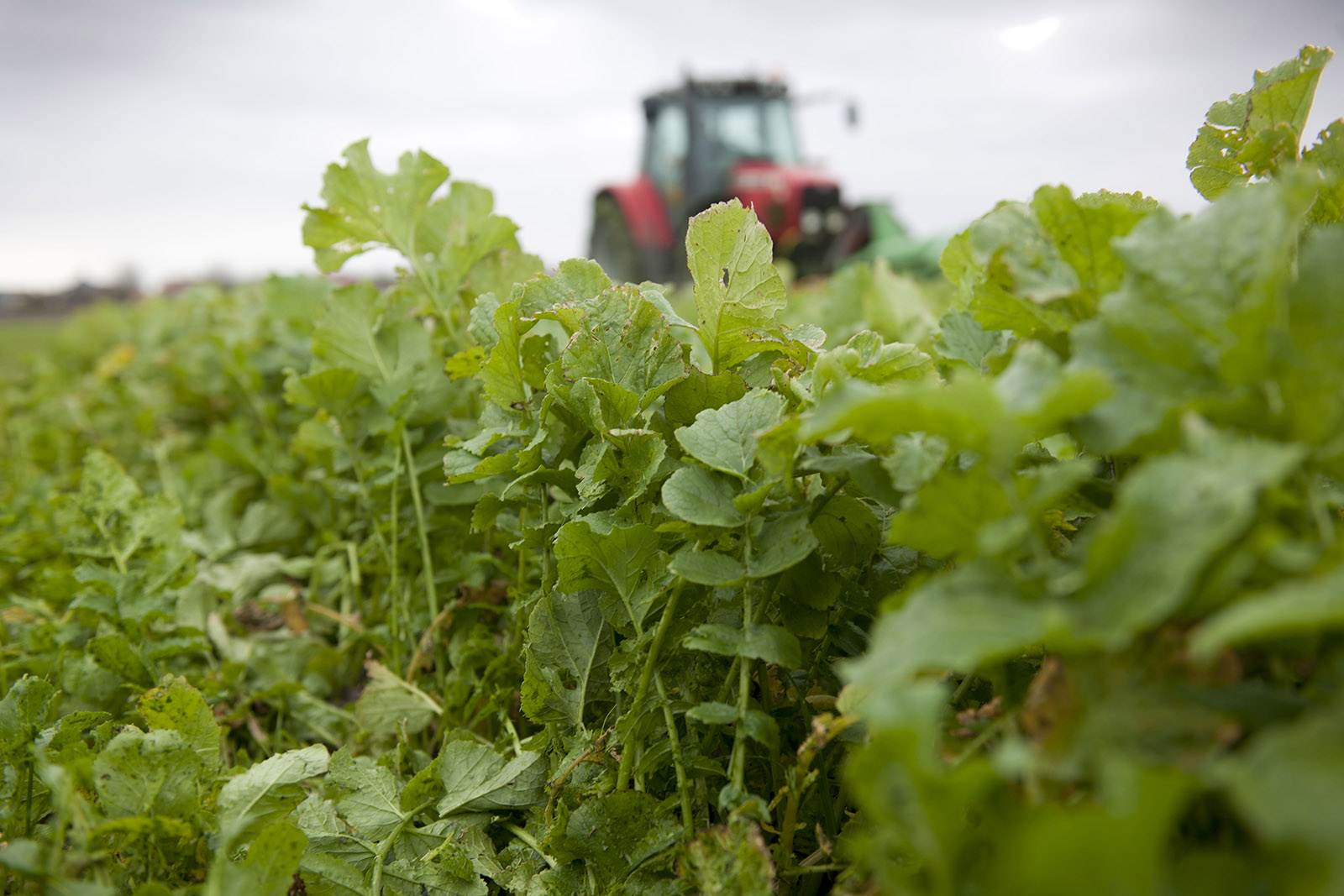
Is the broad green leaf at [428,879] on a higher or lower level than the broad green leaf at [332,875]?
lower

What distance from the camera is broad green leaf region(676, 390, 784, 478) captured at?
2.56 feet

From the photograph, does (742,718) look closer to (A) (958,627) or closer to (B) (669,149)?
(A) (958,627)

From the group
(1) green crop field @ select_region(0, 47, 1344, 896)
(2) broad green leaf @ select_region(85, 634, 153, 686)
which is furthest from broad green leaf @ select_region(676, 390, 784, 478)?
(2) broad green leaf @ select_region(85, 634, 153, 686)

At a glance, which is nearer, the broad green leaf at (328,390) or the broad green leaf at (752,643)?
the broad green leaf at (752,643)

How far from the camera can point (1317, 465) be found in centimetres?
50

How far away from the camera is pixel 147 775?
85 cm

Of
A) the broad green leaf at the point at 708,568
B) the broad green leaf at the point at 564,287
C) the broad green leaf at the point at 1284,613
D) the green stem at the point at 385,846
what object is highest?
the broad green leaf at the point at 564,287

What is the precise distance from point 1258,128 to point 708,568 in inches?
28.4

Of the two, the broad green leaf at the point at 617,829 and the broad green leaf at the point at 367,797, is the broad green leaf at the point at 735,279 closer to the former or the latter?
the broad green leaf at the point at 617,829

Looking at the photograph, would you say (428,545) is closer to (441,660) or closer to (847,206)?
(441,660)

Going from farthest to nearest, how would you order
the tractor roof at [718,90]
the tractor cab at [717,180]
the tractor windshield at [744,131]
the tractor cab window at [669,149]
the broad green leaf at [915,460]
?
the tractor roof at [718,90] → the tractor cab window at [669,149] → the tractor windshield at [744,131] → the tractor cab at [717,180] → the broad green leaf at [915,460]

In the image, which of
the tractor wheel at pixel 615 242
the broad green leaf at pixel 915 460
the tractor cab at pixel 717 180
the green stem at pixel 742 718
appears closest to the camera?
the broad green leaf at pixel 915 460

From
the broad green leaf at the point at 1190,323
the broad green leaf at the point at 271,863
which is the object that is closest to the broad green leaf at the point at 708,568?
the broad green leaf at the point at 1190,323

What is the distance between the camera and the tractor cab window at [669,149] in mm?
8711
